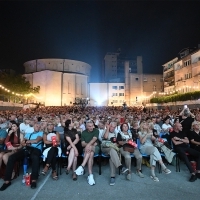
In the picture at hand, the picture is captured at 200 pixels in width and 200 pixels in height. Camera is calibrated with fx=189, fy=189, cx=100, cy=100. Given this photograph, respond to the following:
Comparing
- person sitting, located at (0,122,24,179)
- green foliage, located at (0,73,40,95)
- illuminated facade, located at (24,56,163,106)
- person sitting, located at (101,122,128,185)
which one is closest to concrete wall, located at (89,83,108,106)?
illuminated facade, located at (24,56,163,106)

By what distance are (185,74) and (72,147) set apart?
41.0 meters

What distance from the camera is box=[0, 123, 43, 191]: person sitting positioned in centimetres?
453

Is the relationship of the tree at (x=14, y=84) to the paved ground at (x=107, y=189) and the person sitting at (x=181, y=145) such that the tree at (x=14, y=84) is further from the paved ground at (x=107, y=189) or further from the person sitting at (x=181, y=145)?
the person sitting at (x=181, y=145)

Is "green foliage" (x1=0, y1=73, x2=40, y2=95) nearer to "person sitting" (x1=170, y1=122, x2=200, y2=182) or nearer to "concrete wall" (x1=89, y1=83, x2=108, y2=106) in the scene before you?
"concrete wall" (x1=89, y1=83, x2=108, y2=106)

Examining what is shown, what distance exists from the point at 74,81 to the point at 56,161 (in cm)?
5863

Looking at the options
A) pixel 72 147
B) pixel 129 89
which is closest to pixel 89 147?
pixel 72 147

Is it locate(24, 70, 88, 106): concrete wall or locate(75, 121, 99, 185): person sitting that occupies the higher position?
locate(24, 70, 88, 106): concrete wall

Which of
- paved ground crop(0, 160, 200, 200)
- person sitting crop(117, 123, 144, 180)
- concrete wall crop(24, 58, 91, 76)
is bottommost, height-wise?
paved ground crop(0, 160, 200, 200)

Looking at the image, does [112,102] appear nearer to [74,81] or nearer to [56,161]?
[74,81]

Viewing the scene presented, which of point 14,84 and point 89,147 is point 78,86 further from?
point 89,147

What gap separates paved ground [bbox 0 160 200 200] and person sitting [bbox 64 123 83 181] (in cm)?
34

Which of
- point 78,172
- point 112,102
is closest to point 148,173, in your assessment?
point 78,172

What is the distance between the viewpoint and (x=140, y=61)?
70125mm

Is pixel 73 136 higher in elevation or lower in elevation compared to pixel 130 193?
higher
